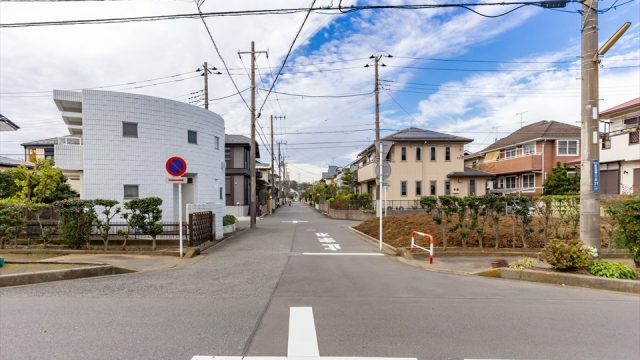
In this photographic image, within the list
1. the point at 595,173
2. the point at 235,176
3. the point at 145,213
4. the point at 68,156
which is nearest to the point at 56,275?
the point at 145,213

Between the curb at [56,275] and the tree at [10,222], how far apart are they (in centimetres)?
484

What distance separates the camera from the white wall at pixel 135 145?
41.9ft

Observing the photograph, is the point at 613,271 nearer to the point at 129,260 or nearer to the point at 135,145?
the point at 129,260

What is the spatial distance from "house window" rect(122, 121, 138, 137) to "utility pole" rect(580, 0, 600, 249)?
50.2ft

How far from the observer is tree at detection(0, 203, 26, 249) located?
9.98 m

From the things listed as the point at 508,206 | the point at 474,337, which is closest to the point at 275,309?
the point at 474,337

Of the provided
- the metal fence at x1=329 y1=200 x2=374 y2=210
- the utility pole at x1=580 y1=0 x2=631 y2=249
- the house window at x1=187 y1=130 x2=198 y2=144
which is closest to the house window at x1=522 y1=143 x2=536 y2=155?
the metal fence at x1=329 y1=200 x2=374 y2=210

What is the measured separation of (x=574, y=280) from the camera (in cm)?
668

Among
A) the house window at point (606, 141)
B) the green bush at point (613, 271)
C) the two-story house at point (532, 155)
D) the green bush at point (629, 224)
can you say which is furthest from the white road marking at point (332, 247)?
the two-story house at point (532, 155)

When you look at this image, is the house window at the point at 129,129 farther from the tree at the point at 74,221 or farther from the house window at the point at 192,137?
the tree at the point at 74,221

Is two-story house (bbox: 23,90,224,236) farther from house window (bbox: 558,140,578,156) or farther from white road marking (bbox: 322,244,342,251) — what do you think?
house window (bbox: 558,140,578,156)

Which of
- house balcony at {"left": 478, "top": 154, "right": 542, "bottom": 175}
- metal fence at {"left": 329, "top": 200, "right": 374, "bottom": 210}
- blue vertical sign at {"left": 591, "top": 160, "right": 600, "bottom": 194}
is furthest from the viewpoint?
house balcony at {"left": 478, "top": 154, "right": 542, "bottom": 175}

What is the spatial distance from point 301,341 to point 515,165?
3469cm

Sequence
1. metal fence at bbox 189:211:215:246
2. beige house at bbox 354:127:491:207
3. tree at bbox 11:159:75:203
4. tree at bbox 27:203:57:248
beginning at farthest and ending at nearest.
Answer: beige house at bbox 354:127:491:207
tree at bbox 11:159:75:203
metal fence at bbox 189:211:215:246
tree at bbox 27:203:57:248
